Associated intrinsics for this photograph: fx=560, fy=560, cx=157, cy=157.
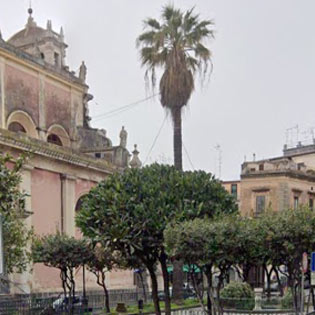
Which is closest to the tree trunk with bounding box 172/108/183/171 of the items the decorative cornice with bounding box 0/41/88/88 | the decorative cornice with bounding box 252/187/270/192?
the decorative cornice with bounding box 0/41/88/88

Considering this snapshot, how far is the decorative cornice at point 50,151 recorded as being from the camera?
81.6 feet

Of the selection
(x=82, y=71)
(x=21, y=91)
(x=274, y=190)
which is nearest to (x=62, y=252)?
(x=21, y=91)

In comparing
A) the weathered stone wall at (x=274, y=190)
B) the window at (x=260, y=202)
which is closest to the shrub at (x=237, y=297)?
the weathered stone wall at (x=274, y=190)

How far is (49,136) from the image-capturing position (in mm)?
32531

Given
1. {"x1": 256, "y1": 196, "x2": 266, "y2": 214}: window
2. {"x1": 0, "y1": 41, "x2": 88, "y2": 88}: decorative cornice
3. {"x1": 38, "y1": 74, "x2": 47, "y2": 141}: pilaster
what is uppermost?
{"x1": 0, "y1": 41, "x2": 88, "y2": 88}: decorative cornice

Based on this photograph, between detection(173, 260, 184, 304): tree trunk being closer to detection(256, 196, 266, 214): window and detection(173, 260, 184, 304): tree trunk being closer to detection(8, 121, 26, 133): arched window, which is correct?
detection(8, 121, 26, 133): arched window

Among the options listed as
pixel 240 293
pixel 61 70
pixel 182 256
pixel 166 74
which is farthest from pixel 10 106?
pixel 182 256

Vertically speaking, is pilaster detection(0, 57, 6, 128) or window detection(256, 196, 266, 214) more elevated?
pilaster detection(0, 57, 6, 128)

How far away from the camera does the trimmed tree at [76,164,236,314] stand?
572 inches

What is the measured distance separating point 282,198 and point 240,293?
72.6 feet

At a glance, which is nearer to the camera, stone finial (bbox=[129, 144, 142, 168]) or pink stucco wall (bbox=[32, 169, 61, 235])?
pink stucco wall (bbox=[32, 169, 61, 235])

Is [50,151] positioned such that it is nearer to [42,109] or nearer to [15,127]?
[15,127]

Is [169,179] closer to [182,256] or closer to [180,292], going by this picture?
[182,256]

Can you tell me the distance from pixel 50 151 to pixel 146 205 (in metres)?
14.1
